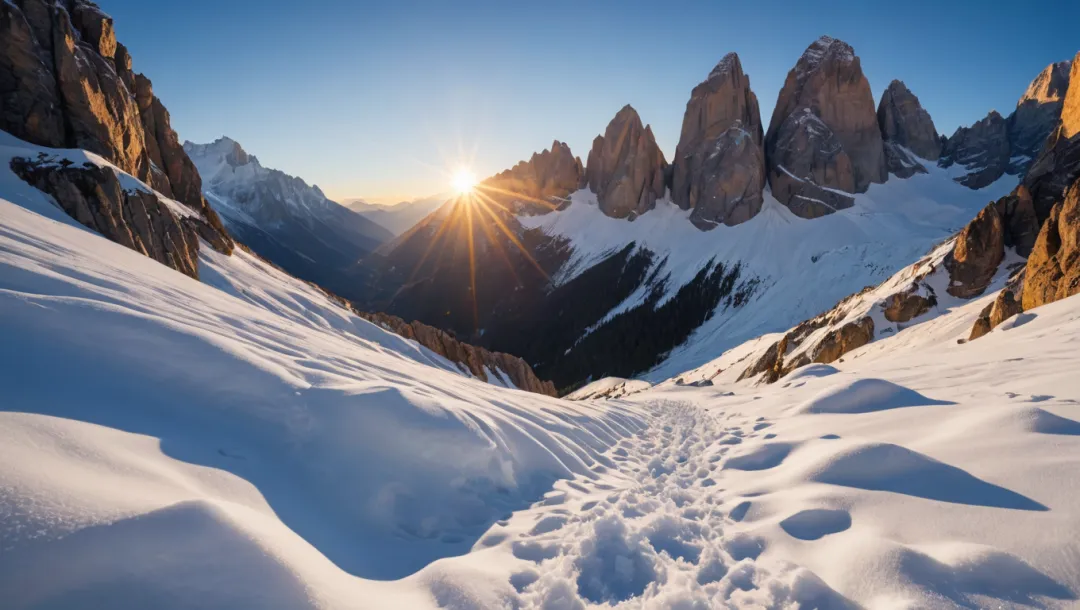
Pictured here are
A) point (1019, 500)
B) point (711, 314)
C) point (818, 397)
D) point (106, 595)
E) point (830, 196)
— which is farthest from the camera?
point (830, 196)

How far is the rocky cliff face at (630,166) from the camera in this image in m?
144

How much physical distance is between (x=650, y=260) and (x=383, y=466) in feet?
428

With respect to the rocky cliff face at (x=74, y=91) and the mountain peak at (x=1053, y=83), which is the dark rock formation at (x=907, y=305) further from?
the mountain peak at (x=1053, y=83)

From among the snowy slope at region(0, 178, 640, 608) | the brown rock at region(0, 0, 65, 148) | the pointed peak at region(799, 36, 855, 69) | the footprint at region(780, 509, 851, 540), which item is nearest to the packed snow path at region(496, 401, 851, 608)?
the footprint at region(780, 509, 851, 540)

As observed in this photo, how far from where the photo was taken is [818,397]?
39.9 feet

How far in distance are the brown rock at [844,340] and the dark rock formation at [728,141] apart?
9430 cm

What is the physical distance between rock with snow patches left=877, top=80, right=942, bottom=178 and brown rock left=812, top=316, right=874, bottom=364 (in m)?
120

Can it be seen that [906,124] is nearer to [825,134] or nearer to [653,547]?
[825,134]

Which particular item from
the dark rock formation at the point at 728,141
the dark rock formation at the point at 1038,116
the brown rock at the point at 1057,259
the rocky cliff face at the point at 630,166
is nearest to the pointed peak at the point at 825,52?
the dark rock formation at the point at 728,141

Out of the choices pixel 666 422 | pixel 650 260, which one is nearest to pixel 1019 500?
pixel 666 422

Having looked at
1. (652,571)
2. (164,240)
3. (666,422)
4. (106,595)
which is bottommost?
(666,422)

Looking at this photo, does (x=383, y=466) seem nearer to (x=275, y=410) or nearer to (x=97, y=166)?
(x=275, y=410)

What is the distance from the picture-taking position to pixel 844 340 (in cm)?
3406

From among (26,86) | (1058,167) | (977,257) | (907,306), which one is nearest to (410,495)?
(26,86)
